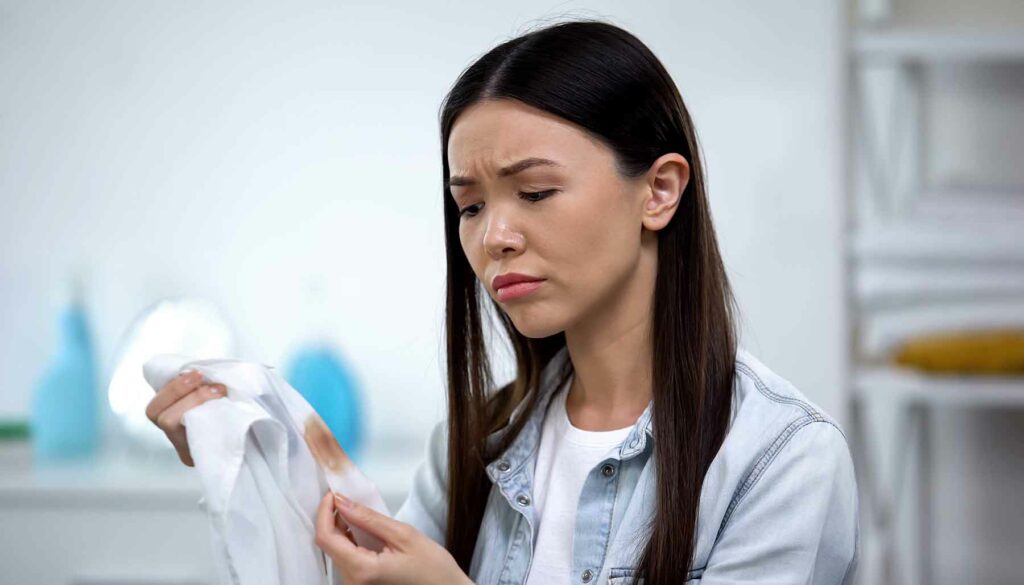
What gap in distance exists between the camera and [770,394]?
97 cm

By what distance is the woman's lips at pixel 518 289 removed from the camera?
956 mm

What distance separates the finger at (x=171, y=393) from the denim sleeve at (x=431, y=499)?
0.29 metres

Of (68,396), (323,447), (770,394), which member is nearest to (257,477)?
(323,447)

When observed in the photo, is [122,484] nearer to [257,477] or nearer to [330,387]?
[330,387]

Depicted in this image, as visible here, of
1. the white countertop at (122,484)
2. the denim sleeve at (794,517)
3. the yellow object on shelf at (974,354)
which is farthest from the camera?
the white countertop at (122,484)

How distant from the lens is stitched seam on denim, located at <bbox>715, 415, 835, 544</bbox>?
0.92 meters

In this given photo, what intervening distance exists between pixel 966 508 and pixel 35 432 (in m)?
1.70

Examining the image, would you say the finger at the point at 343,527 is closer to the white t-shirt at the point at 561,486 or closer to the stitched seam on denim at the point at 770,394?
the white t-shirt at the point at 561,486

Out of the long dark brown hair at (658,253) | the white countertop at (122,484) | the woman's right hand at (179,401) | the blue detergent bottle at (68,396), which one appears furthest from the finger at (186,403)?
the blue detergent bottle at (68,396)

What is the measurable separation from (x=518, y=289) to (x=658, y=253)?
0.52 feet

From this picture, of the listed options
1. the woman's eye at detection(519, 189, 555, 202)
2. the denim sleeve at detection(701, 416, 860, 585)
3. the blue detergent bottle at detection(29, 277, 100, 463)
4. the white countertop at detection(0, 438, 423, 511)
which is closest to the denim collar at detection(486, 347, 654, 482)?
the denim sleeve at detection(701, 416, 860, 585)

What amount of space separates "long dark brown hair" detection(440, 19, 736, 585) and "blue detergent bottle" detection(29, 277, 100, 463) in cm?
122

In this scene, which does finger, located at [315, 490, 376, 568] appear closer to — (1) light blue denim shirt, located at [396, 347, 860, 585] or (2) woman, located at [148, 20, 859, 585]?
(2) woman, located at [148, 20, 859, 585]

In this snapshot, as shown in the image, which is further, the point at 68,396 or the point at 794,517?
the point at 68,396
